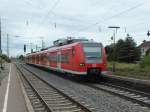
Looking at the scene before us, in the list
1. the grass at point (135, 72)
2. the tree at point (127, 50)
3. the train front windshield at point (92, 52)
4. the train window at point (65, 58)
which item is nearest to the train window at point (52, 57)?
the train window at point (65, 58)

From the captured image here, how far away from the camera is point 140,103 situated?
16.2 meters

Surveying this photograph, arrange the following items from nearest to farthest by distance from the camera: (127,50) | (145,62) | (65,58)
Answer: (65,58)
(145,62)
(127,50)

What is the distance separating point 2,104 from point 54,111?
2.57 m

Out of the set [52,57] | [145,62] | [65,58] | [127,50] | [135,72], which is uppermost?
[127,50]

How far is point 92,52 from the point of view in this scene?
29.0 m

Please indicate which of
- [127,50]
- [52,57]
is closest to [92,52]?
[52,57]

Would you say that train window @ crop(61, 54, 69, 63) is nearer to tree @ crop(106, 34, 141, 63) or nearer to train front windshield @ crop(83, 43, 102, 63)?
train front windshield @ crop(83, 43, 102, 63)

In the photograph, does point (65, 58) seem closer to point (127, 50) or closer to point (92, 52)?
point (92, 52)

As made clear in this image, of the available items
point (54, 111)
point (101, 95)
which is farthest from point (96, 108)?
point (101, 95)

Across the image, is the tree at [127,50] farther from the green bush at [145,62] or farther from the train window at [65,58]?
the train window at [65,58]

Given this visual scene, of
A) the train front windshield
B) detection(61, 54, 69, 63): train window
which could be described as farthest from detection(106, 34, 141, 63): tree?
the train front windshield

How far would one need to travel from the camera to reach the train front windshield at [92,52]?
28672 mm

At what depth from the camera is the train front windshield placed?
28672 mm

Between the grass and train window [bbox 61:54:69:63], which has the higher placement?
train window [bbox 61:54:69:63]
